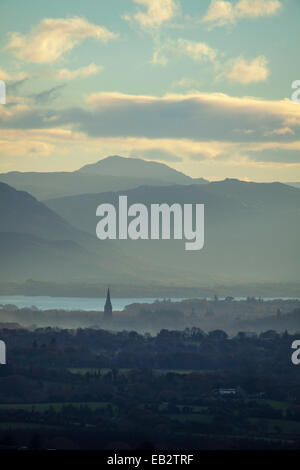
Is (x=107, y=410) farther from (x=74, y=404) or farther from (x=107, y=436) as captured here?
(x=107, y=436)
